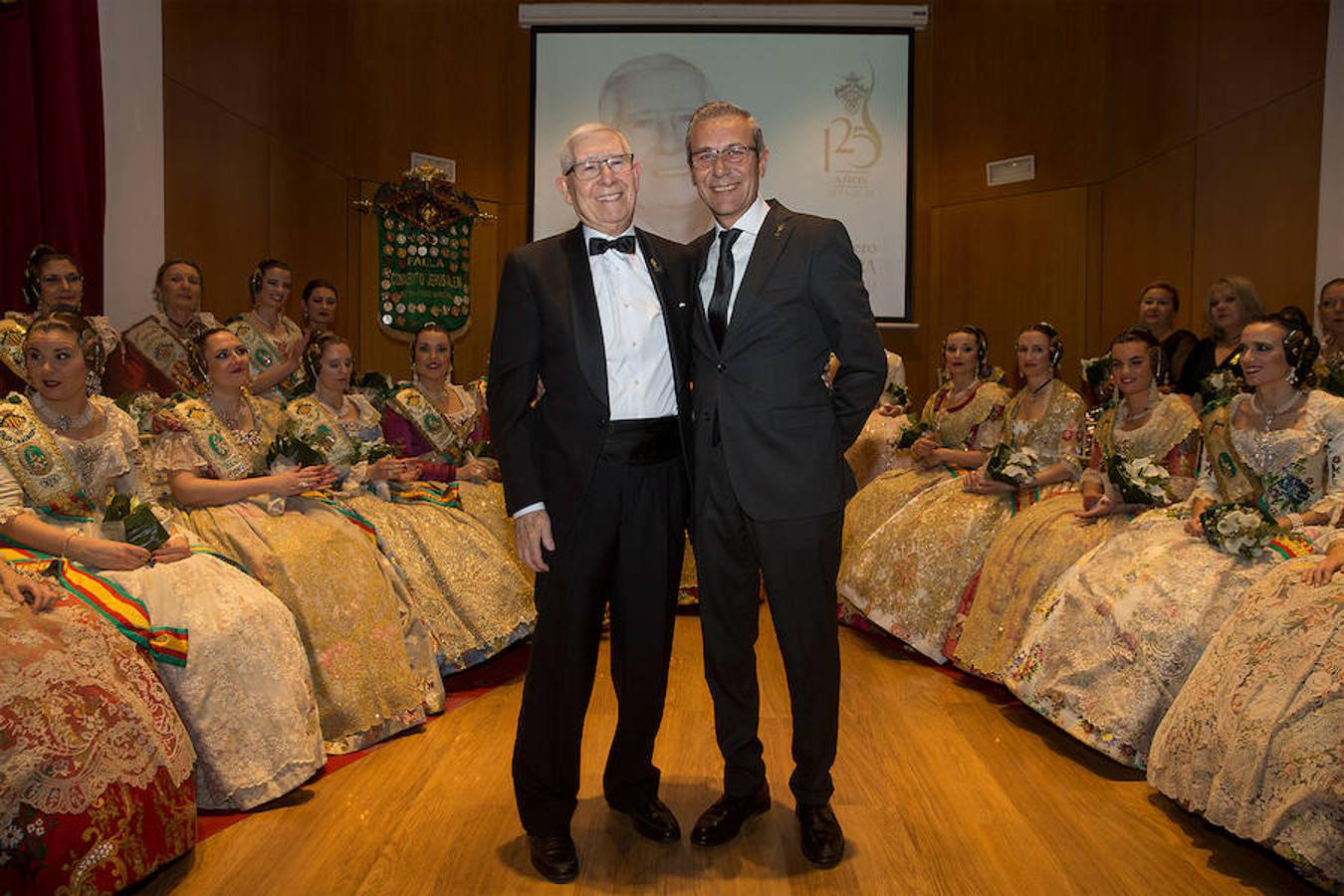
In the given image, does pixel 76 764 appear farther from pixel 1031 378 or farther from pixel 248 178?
pixel 248 178

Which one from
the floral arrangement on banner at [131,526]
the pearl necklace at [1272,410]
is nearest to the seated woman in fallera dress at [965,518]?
the pearl necklace at [1272,410]

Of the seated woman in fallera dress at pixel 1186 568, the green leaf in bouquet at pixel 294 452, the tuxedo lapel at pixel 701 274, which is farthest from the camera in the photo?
the green leaf in bouquet at pixel 294 452

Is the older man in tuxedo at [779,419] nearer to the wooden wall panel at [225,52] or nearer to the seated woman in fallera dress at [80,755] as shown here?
the seated woman in fallera dress at [80,755]

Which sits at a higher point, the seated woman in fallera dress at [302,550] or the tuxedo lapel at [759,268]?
the tuxedo lapel at [759,268]

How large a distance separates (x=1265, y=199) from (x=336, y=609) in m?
5.30

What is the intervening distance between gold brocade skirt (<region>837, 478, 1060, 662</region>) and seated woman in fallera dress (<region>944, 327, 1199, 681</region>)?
20cm

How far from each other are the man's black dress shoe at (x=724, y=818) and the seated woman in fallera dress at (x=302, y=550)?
4.20ft

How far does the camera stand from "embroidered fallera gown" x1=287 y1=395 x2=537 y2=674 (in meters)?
4.13

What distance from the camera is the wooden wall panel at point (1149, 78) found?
6672 millimetres

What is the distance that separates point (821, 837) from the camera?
2.60 m

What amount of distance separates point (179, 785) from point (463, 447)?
8.49ft

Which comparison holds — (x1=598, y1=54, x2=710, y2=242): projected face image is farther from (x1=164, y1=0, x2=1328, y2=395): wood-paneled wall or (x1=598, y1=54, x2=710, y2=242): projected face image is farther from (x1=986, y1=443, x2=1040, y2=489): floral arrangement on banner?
(x1=986, y1=443, x2=1040, y2=489): floral arrangement on banner

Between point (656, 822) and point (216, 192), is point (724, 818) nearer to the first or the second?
point (656, 822)

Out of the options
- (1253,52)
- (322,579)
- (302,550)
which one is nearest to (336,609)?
(322,579)
